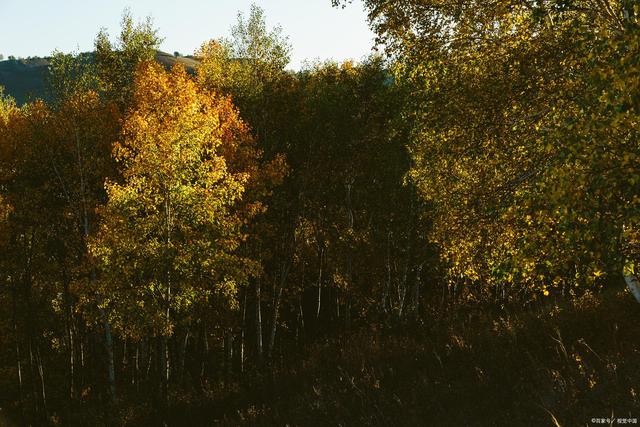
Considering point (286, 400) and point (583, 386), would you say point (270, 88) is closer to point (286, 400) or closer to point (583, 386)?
point (286, 400)

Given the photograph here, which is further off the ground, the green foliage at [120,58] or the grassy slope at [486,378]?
the green foliage at [120,58]

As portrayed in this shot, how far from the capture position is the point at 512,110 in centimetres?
1102

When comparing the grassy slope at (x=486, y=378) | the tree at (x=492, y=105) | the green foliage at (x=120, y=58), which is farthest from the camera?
the green foliage at (x=120, y=58)

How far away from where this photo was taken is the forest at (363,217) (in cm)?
829

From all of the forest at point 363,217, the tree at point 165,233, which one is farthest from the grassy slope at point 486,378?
the tree at point 165,233

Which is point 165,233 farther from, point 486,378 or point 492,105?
point 492,105

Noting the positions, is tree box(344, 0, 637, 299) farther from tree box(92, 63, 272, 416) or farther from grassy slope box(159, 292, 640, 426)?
tree box(92, 63, 272, 416)

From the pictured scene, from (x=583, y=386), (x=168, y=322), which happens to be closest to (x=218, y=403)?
(x=168, y=322)

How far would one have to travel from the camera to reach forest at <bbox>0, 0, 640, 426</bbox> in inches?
326

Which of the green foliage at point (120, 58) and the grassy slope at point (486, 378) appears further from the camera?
the green foliage at point (120, 58)

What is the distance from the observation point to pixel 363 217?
32031 mm

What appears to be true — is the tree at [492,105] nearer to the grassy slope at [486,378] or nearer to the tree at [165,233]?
the grassy slope at [486,378]

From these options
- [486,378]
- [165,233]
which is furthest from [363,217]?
[486,378]

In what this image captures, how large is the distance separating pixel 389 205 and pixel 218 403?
15.2 metres
